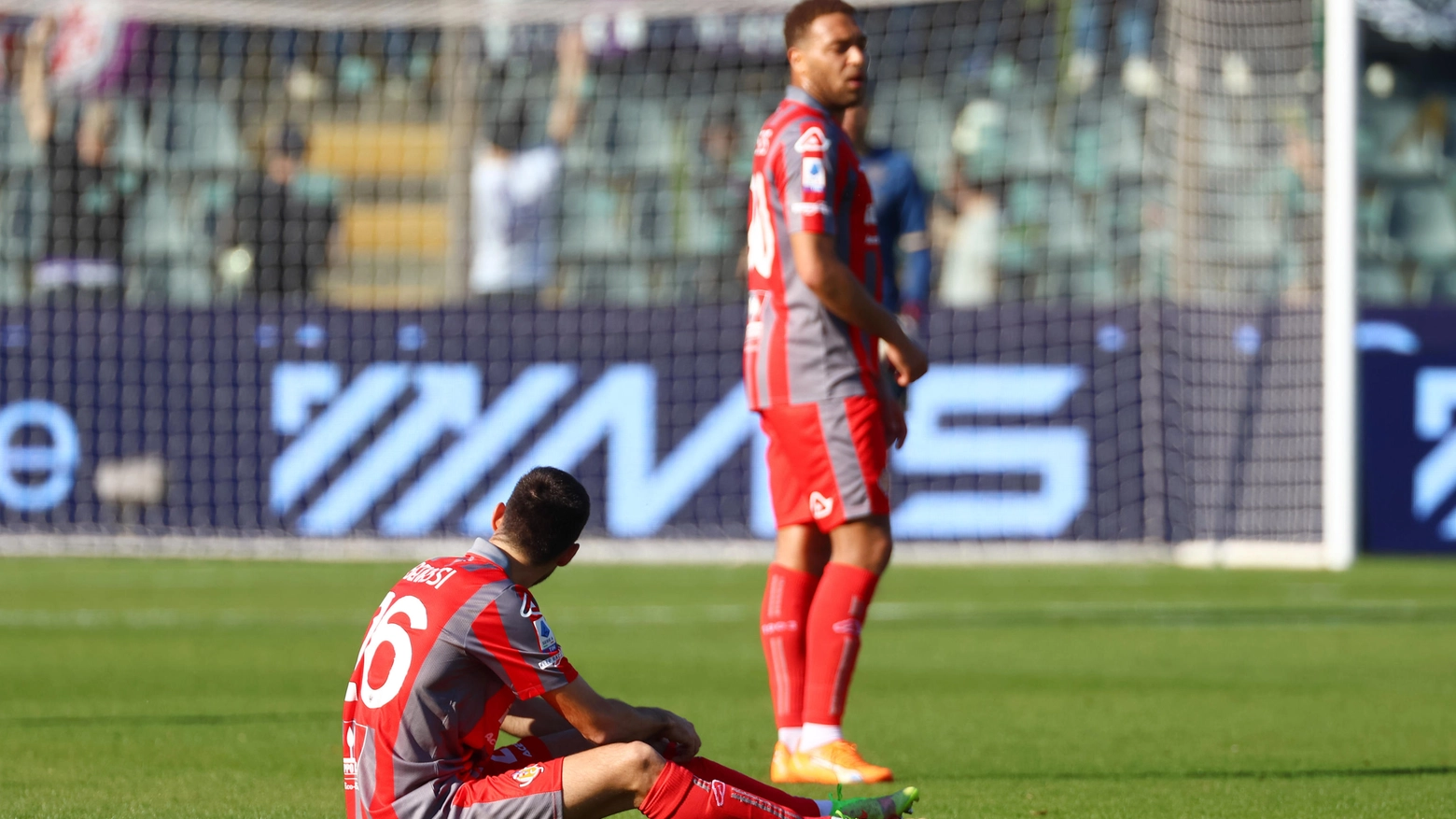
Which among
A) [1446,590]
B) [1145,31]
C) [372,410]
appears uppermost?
[1145,31]

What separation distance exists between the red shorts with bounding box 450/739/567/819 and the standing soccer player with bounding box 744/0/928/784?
147 centimetres

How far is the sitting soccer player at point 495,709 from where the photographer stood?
333 cm

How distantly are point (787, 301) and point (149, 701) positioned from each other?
8.33 feet

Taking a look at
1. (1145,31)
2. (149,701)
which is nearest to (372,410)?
(149,701)

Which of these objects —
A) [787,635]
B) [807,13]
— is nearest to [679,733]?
[787,635]

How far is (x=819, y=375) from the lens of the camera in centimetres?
498

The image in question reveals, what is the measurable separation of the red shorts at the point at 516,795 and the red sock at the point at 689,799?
0.15m

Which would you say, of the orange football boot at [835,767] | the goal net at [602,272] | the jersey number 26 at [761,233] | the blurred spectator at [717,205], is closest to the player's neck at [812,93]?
the jersey number 26 at [761,233]

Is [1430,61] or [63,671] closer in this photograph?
[63,671]

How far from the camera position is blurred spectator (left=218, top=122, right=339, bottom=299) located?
591 inches

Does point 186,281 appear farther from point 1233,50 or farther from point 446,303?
point 1233,50

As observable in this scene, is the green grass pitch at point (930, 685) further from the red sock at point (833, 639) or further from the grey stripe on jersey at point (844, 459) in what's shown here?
the grey stripe on jersey at point (844, 459)

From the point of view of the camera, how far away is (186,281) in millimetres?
15273

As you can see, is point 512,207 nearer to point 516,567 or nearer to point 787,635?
point 787,635
